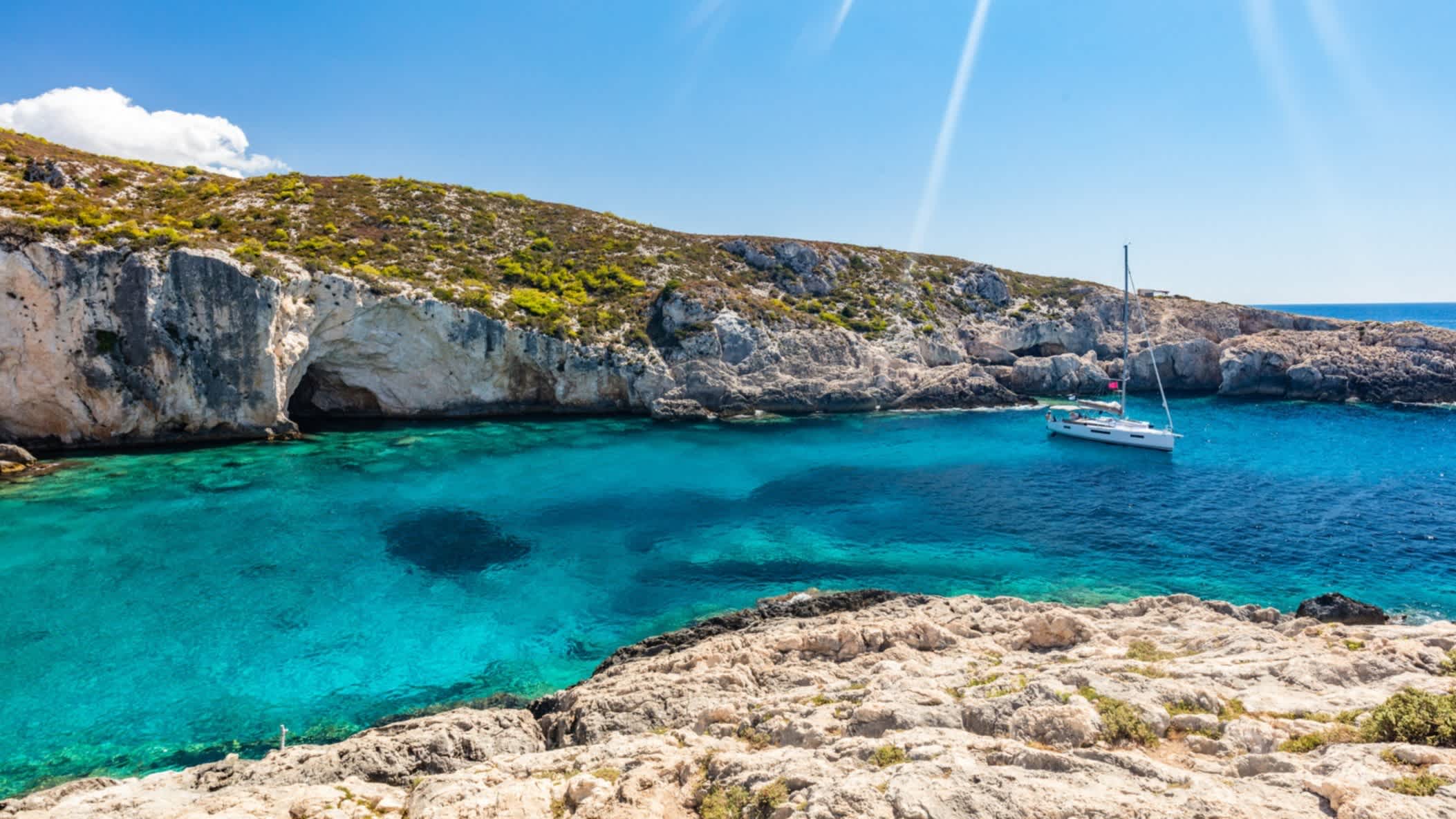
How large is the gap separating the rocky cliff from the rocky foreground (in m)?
32.0

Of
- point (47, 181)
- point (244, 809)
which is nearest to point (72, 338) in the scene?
point (47, 181)

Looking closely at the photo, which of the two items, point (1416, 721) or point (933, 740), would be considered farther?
point (933, 740)

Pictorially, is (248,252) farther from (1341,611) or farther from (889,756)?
(1341,611)

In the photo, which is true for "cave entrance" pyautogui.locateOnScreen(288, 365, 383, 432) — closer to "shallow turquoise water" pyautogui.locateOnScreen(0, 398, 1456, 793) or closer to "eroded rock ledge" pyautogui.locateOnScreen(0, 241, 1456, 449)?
"eroded rock ledge" pyautogui.locateOnScreen(0, 241, 1456, 449)

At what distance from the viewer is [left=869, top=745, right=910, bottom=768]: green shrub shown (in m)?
8.06

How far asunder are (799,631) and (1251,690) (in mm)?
8030

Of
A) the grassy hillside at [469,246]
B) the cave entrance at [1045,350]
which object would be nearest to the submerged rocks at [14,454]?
the grassy hillside at [469,246]

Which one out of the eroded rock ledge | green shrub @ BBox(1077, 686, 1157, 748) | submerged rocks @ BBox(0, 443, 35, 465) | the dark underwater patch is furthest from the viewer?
the eroded rock ledge

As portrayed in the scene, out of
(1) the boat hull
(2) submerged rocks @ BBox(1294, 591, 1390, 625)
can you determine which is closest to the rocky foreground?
(2) submerged rocks @ BBox(1294, 591, 1390, 625)

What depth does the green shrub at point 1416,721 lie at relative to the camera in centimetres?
714

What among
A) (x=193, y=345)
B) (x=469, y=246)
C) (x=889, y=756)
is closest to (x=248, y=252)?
(x=193, y=345)

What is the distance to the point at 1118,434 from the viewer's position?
41094 mm

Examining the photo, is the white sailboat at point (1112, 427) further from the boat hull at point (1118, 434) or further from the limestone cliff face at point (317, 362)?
the limestone cliff face at point (317, 362)

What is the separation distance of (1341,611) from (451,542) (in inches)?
1057
